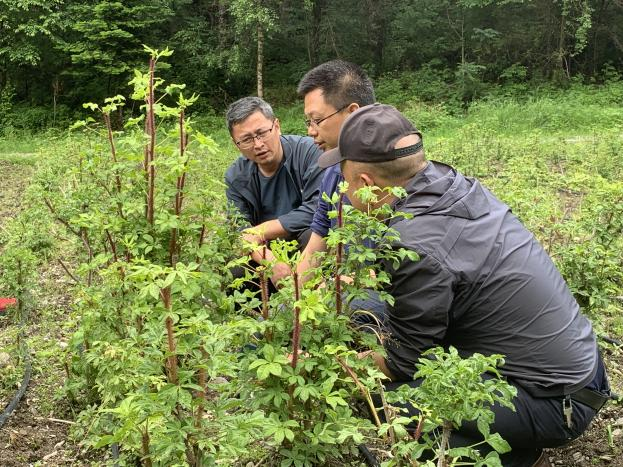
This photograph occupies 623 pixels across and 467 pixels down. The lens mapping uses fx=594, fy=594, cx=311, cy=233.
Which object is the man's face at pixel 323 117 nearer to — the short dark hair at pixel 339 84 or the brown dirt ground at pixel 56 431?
the short dark hair at pixel 339 84

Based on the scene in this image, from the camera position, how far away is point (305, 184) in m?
3.79

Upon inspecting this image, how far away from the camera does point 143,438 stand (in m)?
1.60

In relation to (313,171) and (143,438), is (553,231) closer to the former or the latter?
(313,171)

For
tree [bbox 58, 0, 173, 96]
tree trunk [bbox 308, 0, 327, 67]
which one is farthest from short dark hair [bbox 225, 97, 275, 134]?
tree trunk [bbox 308, 0, 327, 67]

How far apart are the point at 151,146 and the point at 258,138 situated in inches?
67.5

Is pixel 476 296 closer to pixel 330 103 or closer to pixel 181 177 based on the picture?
pixel 181 177

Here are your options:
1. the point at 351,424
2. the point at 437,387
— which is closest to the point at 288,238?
the point at 351,424

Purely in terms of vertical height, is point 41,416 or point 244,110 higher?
point 244,110

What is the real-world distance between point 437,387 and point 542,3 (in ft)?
71.2

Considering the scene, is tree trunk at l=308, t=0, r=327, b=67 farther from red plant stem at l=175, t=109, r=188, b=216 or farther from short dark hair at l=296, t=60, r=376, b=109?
red plant stem at l=175, t=109, r=188, b=216

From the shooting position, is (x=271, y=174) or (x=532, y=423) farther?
(x=271, y=174)

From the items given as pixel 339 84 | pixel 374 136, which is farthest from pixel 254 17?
pixel 374 136

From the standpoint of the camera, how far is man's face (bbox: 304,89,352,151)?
3189 mm

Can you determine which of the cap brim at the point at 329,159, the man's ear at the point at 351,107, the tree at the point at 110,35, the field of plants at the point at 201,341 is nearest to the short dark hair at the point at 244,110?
the man's ear at the point at 351,107
